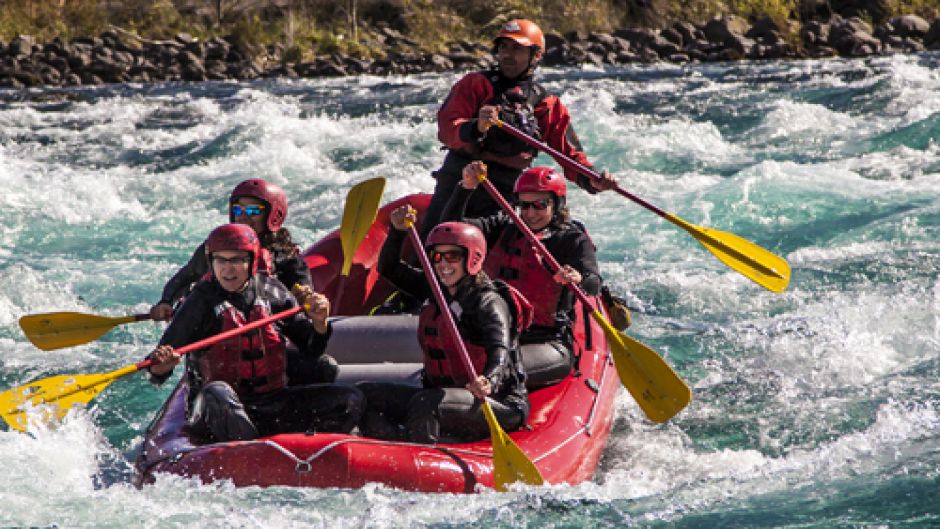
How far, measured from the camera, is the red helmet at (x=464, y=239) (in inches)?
204

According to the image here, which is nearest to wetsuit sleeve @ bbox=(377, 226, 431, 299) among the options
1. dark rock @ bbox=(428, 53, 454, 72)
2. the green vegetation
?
dark rock @ bbox=(428, 53, 454, 72)

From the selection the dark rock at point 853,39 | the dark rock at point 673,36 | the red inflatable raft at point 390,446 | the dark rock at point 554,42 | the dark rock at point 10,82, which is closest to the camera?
the red inflatable raft at point 390,446

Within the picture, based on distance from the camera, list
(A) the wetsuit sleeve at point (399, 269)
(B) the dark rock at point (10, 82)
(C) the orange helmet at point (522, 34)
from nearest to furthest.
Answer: (A) the wetsuit sleeve at point (399, 269) → (C) the orange helmet at point (522, 34) → (B) the dark rock at point (10, 82)

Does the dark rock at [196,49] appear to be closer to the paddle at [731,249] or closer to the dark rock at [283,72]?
the dark rock at [283,72]

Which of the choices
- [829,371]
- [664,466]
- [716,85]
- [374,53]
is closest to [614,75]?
[716,85]

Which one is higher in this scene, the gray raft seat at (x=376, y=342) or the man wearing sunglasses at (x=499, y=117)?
the man wearing sunglasses at (x=499, y=117)

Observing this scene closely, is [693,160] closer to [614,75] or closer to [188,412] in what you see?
[614,75]

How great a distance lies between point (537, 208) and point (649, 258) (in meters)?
4.88

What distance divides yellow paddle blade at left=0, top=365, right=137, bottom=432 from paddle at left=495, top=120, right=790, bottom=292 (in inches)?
89.9

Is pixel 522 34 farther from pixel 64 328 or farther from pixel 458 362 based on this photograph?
pixel 64 328

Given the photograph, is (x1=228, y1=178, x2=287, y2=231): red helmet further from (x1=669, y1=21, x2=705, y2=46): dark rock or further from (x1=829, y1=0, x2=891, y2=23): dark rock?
(x1=829, y1=0, x2=891, y2=23): dark rock

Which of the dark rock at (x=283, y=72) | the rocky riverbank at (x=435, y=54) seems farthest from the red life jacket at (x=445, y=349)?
the dark rock at (x=283, y=72)

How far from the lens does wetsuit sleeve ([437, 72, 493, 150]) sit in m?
6.40

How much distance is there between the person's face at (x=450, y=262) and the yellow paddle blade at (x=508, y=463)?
0.59 metres
